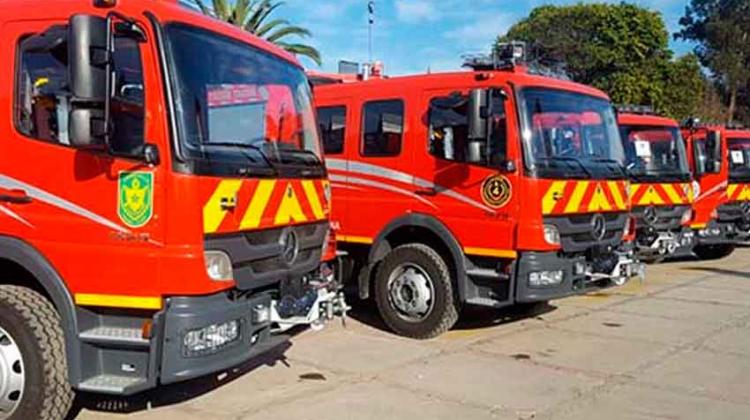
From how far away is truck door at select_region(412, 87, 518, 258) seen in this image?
732 centimetres

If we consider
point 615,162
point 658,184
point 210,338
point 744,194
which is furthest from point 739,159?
point 210,338

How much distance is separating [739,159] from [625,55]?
2968 cm

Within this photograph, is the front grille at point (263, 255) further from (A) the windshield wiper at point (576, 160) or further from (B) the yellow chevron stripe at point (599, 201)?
(B) the yellow chevron stripe at point (599, 201)

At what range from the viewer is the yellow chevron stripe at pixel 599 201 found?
308 inches

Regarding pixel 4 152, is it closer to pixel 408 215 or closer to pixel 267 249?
pixel 267 249

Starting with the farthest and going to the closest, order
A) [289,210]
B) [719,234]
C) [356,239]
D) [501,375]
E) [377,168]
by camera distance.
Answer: [719,234], [356,239], [377,168], [501,375], [289,210]

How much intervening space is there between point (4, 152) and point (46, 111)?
0.36 m

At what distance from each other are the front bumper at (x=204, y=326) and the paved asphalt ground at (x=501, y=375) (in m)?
0.74

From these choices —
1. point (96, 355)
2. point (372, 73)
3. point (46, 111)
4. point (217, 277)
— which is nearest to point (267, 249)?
point (217, 277)

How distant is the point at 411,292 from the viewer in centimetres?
795

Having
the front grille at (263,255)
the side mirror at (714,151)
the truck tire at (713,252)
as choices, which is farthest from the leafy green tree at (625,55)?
the front grille at (263,255)

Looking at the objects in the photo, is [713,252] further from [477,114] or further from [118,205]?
[118,205]

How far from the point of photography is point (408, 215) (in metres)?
8.02

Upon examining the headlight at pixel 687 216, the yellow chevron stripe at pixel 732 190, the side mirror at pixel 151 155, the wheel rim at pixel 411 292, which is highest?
the side mirror at pixel 151 155
